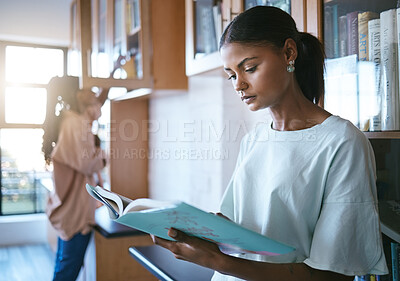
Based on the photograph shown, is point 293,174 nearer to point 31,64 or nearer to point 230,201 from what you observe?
point 230,201

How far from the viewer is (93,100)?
2572 millimetres

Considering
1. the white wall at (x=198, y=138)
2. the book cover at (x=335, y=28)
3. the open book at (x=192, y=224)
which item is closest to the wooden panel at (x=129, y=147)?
the white wall at (x=198, y=138)

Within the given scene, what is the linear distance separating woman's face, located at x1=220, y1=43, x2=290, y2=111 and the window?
11.3 ft

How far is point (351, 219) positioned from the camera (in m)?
0.78

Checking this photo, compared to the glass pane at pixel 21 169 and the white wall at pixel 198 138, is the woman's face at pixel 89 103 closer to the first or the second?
the white wall at pixel 198 138

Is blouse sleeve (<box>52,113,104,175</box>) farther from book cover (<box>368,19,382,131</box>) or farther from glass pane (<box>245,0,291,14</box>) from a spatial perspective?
book cover (<box>368,19,382,131</box>)

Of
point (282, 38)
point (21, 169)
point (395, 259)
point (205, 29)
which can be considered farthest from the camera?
point (21, 169)

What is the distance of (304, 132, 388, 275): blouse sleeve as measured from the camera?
78 cm

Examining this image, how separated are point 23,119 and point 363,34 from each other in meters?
3.79

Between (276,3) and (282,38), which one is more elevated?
(276,3)

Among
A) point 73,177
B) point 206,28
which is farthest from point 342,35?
point 73,177

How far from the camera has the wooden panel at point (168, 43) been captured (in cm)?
226

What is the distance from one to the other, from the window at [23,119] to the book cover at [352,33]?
3510mm

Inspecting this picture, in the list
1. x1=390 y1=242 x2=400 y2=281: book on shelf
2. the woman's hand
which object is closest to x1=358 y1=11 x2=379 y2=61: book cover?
x1=390 y1=242 x2=400 y2=281: book on shelf
